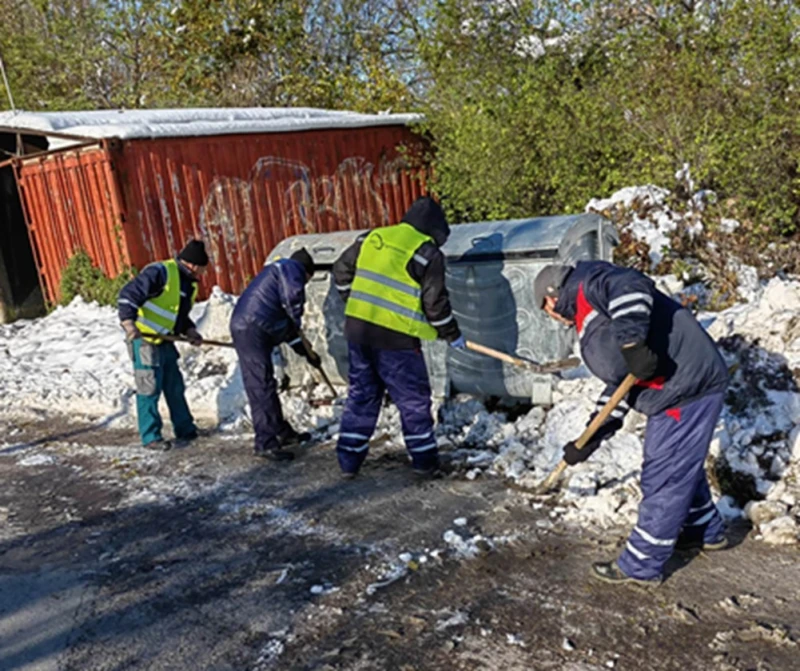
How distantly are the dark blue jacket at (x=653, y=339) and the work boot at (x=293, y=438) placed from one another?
2929mm

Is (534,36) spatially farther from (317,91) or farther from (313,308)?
(317,91)

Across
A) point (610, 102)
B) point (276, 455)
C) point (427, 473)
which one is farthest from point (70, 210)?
point (427, 473)

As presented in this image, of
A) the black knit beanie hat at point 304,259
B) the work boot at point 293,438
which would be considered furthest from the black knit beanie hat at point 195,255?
the work boot at point 293,438

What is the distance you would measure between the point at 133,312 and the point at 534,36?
779 cm

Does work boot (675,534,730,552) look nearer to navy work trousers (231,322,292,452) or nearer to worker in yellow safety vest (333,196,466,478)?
worker in yellow safety vest (333,196,466,478)

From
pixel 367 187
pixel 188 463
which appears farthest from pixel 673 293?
pixel 367 187

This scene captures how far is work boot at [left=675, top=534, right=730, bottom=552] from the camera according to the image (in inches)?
147

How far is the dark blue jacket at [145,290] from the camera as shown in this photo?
19.1 feet

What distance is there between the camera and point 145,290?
589 cm

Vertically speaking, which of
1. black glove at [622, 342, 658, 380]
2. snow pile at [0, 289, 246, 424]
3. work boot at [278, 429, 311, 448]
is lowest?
work boot at [278, 429, 311, 448]

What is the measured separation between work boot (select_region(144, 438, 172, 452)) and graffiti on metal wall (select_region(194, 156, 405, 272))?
4.90 m

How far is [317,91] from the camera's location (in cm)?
1797

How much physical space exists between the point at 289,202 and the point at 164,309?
555 cm

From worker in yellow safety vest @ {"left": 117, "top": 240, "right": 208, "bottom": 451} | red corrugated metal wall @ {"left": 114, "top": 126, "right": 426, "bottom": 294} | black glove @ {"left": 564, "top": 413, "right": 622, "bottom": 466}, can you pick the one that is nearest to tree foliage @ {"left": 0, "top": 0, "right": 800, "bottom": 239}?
red corrugated metal wall @ {"left": 114, "top": 126, "right": 426, "bottom": 294}
